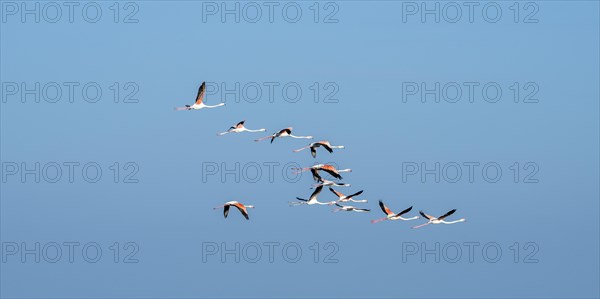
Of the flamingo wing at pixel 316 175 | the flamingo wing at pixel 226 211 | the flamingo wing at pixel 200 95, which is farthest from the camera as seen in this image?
the flamingo wing at pixel 200 95

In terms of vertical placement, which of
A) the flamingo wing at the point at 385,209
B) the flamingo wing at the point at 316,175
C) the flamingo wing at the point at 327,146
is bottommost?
the flamingo wing at the point at 385,209

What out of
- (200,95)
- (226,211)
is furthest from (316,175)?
(200,95)

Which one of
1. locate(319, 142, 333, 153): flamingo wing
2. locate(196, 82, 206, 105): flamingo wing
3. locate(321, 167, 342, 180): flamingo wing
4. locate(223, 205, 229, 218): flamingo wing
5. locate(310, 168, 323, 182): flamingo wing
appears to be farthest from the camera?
locate(319, 142, 333, 153): flamingo wing

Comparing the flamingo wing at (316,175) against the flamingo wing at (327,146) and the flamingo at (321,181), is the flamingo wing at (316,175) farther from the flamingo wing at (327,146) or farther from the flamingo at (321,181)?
the flamingo wing at (327,146)

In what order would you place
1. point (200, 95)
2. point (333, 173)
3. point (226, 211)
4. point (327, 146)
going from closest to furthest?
point (333, 173) → point (226, 211) → point (200, 95) → point (327, 146)

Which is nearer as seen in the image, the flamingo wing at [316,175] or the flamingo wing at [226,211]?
the flamingo wing at [226,211]

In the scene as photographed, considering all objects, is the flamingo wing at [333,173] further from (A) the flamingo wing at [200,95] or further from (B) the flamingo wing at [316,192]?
(A) the flamingo wing at [200,95]

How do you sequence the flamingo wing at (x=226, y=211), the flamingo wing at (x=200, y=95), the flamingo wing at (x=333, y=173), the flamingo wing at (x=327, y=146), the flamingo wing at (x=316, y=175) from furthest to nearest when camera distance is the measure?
the flamingo wing at (x=327, y=146) < the flamingo wing at (x=200, y=95) < the flamingo wing at (x=316, y=175) < the flamingo wing at (x=226, y=211) < the flamingo wing at (x=333, y=173)

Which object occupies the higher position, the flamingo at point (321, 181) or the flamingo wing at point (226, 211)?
the flamingo at point (321, 181)

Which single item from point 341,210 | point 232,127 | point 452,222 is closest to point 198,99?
point 232,127

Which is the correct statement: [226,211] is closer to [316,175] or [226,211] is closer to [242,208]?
[242,208]

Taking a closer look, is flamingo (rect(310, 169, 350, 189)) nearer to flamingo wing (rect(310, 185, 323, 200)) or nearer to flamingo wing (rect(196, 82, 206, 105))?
flamingo wing (rect(310, 185, 323, 200))

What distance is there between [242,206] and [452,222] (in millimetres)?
10569

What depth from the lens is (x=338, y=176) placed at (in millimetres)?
66375
